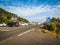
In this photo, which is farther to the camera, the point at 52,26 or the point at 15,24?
the point at 15,24

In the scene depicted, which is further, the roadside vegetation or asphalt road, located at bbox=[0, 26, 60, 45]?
the roadside vegetation

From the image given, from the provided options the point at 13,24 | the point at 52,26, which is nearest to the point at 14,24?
the point at 13,24

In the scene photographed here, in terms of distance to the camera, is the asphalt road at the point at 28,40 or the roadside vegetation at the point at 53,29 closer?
the asphalt road at the point at 28,40

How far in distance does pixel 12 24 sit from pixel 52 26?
74.4 ft

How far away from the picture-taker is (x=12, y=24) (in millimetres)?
58969

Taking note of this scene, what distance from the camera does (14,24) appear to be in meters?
58.8

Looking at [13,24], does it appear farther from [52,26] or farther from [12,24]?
[52,26]

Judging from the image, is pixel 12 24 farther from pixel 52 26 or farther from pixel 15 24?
pixel 52 26

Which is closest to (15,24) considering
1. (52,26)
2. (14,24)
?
(14,24)

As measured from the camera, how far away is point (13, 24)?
58.8 m

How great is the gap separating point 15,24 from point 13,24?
29.5 inches

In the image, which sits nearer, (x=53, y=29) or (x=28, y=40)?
(x=28, y=40)

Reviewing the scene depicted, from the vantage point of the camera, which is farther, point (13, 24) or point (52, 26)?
point (13, 24)

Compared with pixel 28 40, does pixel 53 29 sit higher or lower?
higher
